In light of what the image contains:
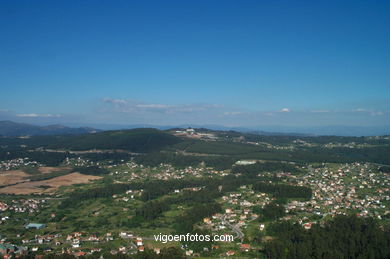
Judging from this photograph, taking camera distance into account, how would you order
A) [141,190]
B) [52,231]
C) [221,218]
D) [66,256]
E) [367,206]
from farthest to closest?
[141,190]
[367,206]
[221,218]
[52,231]
[66,256]

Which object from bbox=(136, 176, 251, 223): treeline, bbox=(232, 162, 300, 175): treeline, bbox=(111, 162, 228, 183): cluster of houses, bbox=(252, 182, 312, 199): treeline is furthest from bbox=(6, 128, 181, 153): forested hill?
bbox=(252, 182, 312, 199): treeline

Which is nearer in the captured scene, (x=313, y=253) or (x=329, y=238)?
(x=313, y=253)

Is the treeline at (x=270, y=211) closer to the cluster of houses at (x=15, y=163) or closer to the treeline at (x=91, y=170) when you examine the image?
the treeline at (x=91, y=170)

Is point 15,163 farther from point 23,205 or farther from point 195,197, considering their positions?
point 195,197

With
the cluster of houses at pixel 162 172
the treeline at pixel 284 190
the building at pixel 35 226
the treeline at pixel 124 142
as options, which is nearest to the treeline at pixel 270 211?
the treeline at pixel 284 190

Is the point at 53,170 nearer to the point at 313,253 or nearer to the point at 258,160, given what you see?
the point at 258,160

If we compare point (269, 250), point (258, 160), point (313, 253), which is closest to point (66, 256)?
point (269, 250)

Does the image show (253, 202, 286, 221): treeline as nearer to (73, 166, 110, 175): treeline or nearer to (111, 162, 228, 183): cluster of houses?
(111, 162, 228, 183): cluster of houses
